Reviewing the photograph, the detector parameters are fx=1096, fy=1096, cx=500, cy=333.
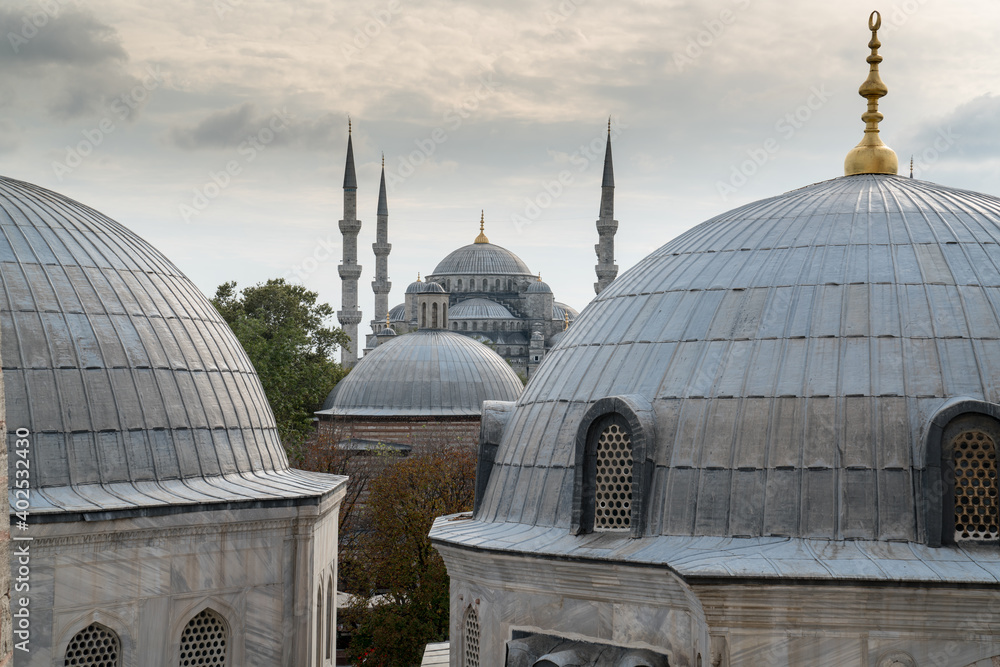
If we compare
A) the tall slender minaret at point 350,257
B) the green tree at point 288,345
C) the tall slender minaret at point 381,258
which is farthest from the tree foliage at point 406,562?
the tall slender minaret at point 381,258

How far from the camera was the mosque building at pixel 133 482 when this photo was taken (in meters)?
12.8

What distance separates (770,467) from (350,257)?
58224 millimetres

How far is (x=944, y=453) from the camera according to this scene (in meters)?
10.5

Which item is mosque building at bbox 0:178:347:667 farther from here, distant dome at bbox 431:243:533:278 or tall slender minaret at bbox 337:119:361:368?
distant dome at bbox 431:243:533:278

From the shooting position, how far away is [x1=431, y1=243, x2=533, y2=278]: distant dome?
84.4 m

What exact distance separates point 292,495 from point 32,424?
334 cm

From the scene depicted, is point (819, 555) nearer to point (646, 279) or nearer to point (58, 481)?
point (646, 279)

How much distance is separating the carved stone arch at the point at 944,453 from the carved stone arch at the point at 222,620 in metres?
8.54

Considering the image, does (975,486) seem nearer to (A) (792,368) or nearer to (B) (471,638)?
(A) (792,368)

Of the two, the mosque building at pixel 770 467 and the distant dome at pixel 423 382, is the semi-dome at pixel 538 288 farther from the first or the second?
the mosque building at pixel 770 467

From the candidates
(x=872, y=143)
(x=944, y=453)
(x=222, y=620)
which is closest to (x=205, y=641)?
(x=222, y=620)

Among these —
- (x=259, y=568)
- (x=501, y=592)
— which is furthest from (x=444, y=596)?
(x=501, y=592)

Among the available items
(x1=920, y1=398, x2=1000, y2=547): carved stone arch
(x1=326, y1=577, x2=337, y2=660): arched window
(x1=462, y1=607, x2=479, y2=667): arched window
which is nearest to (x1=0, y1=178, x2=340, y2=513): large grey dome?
(x1=326, y1=577, x2=337, y2=660): arched window

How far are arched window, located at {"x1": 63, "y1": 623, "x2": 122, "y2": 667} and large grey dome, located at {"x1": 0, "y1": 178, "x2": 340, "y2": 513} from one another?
151 cm
